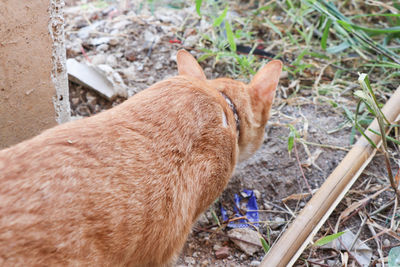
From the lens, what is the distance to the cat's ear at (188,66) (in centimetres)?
247

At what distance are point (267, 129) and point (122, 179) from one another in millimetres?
1545

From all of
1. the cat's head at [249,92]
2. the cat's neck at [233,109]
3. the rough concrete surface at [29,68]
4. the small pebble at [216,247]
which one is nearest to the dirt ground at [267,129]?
the small pebble at [216,247]

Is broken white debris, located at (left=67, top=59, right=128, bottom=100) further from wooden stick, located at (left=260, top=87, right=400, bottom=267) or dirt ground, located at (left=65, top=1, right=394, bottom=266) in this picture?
wooden stick, located at (left=260, top=87, right=400, bottom=267)

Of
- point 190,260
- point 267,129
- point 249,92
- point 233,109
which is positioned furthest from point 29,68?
point 267,129

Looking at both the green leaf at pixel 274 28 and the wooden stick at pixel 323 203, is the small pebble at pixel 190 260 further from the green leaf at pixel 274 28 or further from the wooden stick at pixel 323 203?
the green leaf at pixel 274 28

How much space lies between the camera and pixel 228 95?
2.37 meters

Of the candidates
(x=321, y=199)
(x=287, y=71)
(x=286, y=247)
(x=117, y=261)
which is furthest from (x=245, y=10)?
(x=117, y=261)

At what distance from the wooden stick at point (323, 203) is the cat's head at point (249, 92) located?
511mm

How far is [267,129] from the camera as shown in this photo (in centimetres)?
301

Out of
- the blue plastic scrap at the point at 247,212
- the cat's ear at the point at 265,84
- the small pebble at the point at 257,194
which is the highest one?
the cat's ear at the point at 265,84

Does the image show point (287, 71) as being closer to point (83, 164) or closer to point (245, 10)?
point (245, 10)

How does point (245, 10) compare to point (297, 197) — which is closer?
point (297, 197)

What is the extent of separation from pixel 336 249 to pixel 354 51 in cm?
194

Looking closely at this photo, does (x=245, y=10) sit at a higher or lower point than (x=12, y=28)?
lower
